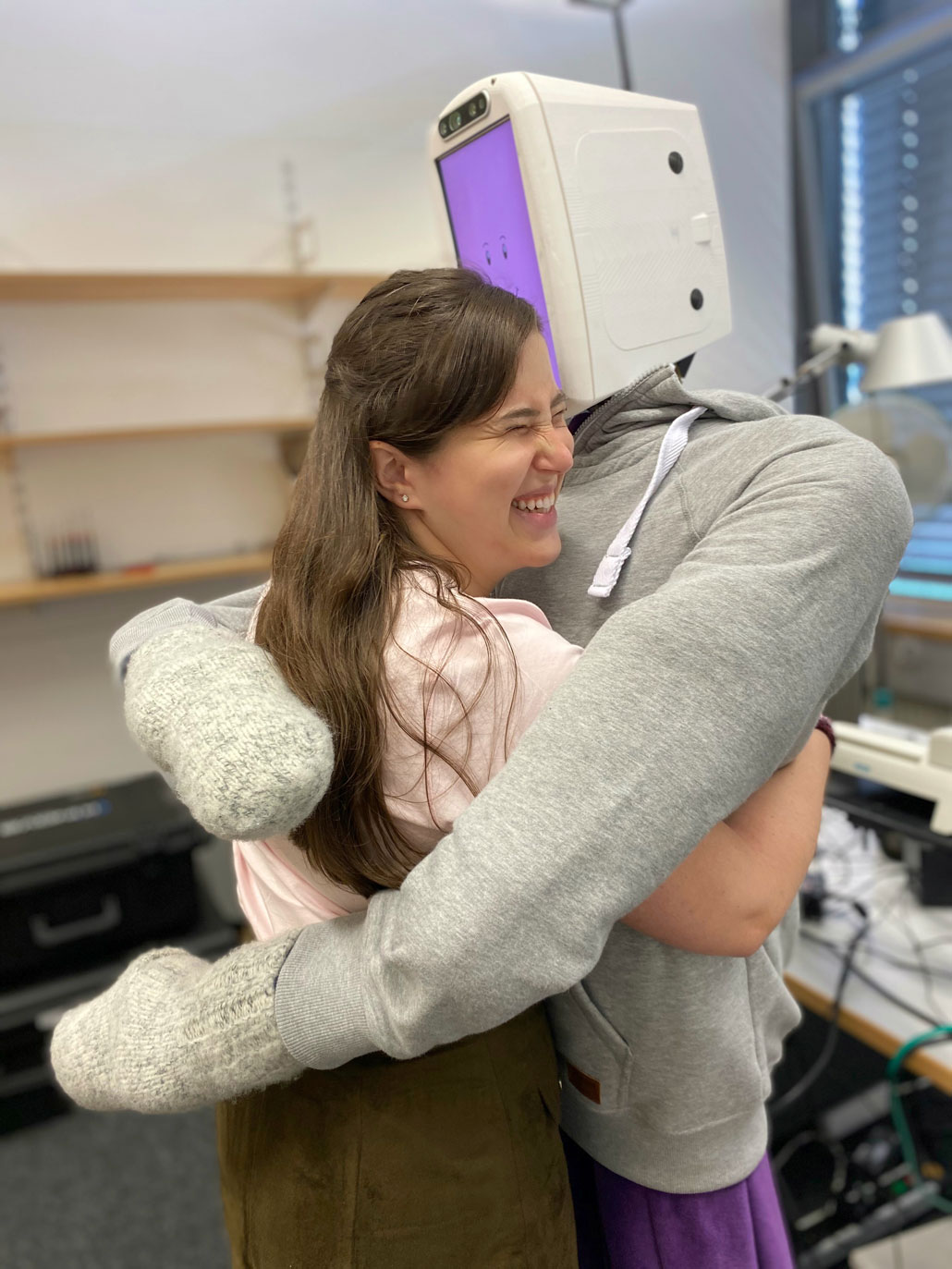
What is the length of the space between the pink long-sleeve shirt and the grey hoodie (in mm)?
82

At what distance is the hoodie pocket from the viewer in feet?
2.42

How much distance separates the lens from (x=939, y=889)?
4.41ft

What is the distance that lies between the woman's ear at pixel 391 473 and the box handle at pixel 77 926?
1.87m

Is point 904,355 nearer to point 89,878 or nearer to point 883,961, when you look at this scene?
point 883,961

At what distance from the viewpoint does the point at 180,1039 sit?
627mm

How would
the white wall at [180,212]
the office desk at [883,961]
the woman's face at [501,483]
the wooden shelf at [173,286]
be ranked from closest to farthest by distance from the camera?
the woman's face at [501,483], the office desk at [883,961], the wooden shelf at [173,286], the white wall at [180,212]

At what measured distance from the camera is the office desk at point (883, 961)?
1.13 metres

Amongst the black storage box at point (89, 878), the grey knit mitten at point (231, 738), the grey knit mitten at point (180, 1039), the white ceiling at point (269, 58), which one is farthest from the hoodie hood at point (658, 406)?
the white ceiling at point (269, 58)

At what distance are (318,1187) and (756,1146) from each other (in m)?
0.38

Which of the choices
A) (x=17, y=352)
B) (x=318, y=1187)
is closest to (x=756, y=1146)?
(x=318, y=1187)

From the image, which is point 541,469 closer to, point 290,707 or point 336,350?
point 336,350

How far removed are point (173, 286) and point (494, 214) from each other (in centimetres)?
185

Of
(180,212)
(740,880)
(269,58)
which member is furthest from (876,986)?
(269,58)

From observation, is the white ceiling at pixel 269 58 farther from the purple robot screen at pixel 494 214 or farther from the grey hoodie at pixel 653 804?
the grey hoodie at pixel 653 804
